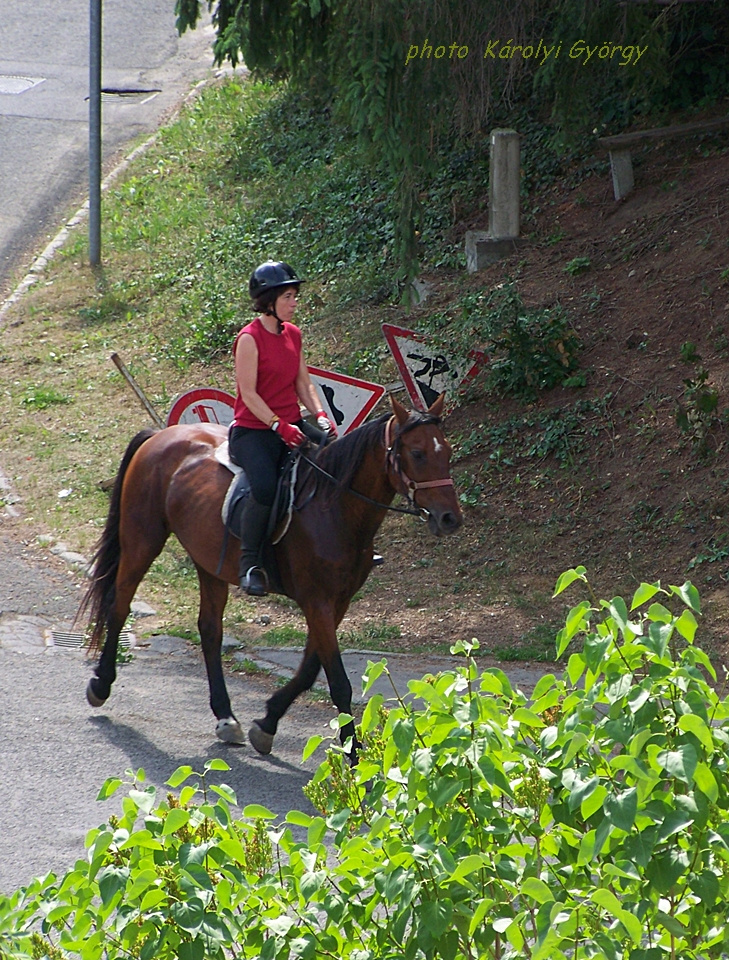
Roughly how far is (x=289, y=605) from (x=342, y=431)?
5.35ft

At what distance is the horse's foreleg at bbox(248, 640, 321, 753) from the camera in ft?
22.1

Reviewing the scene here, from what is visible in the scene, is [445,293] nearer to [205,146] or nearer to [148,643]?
[148,643]

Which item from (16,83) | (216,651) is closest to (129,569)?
(216,651)

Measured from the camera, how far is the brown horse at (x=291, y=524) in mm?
6172

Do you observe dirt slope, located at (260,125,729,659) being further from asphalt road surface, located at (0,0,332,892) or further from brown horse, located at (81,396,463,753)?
brown horse, located at (81,396,463,753)

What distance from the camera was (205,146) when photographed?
18.8 meters

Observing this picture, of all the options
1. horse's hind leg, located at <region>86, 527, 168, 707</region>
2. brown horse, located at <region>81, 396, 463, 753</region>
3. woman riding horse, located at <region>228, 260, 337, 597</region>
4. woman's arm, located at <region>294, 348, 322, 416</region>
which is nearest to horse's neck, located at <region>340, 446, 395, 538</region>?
brown horse, located at <region>81, 396, 463, 753</region>

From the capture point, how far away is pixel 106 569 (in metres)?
7.91

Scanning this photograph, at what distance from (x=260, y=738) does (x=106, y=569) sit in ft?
6.16

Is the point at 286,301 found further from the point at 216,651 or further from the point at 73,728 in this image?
the point at 73,728

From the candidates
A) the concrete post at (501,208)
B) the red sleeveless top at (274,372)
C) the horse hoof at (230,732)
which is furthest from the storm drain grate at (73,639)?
the concrete post at (501,208)

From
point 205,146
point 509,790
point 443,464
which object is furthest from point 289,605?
point 205,146

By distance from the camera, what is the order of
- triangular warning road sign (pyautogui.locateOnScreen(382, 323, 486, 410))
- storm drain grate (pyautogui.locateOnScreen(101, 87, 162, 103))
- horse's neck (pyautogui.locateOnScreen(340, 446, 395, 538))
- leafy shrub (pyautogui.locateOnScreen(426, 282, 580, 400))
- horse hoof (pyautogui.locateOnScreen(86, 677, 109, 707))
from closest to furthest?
horse's neck (pyautogui.locateOnScreen(340, 446, 395, 538)) → horse hoof (pyautogui.locateOnScreen(86, 677, 109, 707)) → triangular warning road sign (pyautogui.locateOnScreen(382, 323, 486, 410)) → leafy shrub (pyautogui.locateOnScreen(426, 282, 580, 400)) → storm drain grate (pyautogui.locateOnScreen(101, 87, 162, 103))

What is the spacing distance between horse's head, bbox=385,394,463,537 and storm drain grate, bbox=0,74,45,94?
61.3ft
